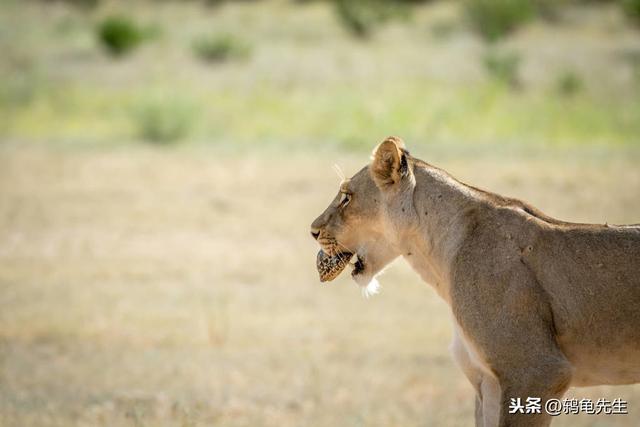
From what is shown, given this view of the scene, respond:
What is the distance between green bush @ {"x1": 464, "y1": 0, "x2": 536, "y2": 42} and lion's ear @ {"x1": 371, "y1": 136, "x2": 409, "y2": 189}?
44.1m

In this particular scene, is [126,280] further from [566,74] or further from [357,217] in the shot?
[566,74]

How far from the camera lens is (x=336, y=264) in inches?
242

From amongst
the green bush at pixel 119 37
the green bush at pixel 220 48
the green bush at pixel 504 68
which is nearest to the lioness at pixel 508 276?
the green bush at pixel 504 68

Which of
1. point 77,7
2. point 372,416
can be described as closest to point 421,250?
point 372,416

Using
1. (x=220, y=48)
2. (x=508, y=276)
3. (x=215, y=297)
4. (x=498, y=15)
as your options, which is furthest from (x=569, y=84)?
(x=508, y=276)

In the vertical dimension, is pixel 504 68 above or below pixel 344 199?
above

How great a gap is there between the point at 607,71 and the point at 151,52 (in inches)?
621

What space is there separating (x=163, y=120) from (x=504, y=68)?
12.2 meters

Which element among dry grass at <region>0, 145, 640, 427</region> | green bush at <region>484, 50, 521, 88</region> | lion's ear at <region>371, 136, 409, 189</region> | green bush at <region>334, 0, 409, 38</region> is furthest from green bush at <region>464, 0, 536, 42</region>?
lion's ear at <region>371, 136, 409, 189</region>

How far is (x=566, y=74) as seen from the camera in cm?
3572

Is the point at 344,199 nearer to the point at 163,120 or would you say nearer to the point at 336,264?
the point at 336,264

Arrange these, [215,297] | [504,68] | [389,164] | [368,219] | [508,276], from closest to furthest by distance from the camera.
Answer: [508,276] → [389,164] → [368,219] → [215,297] → [504,68]

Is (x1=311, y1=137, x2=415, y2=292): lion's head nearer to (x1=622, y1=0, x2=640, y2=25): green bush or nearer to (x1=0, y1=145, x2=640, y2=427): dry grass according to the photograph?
(x1=0, y1=145, x2=640, y2=427): dry grass

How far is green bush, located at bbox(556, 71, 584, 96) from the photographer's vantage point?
34.2m
